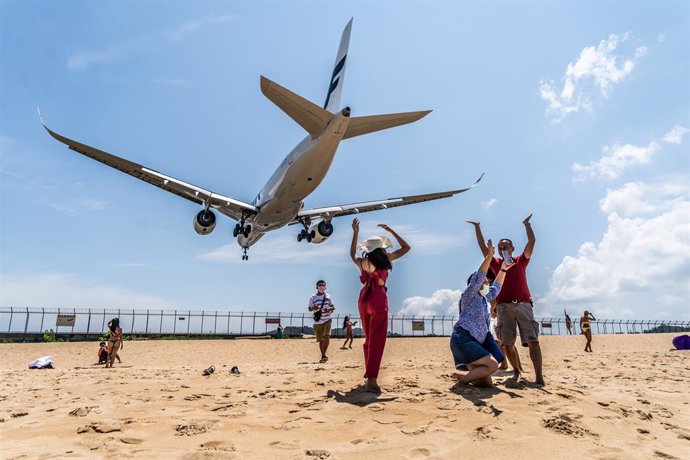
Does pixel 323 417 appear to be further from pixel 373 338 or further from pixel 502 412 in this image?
pixel 502 412

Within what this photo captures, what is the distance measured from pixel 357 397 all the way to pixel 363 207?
24.6 m

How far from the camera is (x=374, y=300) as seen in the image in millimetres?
5512

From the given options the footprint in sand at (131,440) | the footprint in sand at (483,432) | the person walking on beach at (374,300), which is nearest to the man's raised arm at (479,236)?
the person walking on beach at (374,300)

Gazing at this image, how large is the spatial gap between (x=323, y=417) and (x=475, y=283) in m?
2.42

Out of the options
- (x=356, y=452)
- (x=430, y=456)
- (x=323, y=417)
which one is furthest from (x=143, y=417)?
(x=430, y=456)

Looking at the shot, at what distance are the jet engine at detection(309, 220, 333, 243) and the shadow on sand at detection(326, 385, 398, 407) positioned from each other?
23416 millimetres

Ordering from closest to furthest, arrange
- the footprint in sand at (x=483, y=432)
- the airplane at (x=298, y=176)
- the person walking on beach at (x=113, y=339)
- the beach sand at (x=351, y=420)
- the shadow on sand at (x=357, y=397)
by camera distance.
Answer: the beach sand at (x=351, y=420) → the footprint in sand at (x=483, y=432) → the shadow on sand at (x=357, y=397) → the person walking on beach at (x=113, y=339) → the airplane at (x=298, y=176)

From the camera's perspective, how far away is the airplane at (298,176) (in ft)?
65.2

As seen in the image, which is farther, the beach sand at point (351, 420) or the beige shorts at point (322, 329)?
the beige shorts at point (322, 329)

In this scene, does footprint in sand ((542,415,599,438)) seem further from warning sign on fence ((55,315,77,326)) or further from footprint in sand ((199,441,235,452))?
warning sign on fence ((55,315,77,326))

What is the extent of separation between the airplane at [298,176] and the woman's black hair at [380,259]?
12464 mm

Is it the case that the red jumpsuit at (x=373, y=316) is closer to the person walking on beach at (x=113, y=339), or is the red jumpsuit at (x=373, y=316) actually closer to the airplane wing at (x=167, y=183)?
the person walking on beach at (x=113, y=339)

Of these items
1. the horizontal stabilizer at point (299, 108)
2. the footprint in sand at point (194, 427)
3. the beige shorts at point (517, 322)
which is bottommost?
the footprint in sand at point (194, 427)

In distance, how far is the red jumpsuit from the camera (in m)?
5.36
